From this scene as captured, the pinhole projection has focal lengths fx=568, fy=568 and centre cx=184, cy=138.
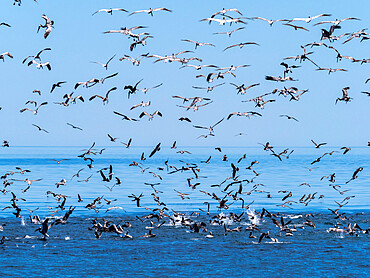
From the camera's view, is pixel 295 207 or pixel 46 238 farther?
pixel 295 207

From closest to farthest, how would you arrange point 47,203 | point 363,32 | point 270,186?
point 363,32 → point 47,203 → point 270,186

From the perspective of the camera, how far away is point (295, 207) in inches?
2202

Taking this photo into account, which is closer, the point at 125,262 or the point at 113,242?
the point at 125,262

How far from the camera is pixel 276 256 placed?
30.9m

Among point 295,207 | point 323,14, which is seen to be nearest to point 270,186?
point 295,207

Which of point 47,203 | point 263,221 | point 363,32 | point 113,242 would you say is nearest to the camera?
point 363,32

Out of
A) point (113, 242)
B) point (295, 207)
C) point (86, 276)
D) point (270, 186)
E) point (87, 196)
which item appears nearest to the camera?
point (86, 276)

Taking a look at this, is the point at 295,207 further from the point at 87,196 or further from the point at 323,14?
the point at 323,14

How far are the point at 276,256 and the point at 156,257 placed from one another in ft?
21.4

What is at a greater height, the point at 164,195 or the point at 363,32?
the point at 363,32

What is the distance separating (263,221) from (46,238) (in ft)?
54.8

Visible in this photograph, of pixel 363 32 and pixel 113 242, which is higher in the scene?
pixel 363 32

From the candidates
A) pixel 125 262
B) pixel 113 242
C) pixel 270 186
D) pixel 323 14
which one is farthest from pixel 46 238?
pixel 270 186

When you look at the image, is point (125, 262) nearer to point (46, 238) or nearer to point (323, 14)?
point (46, 238)
